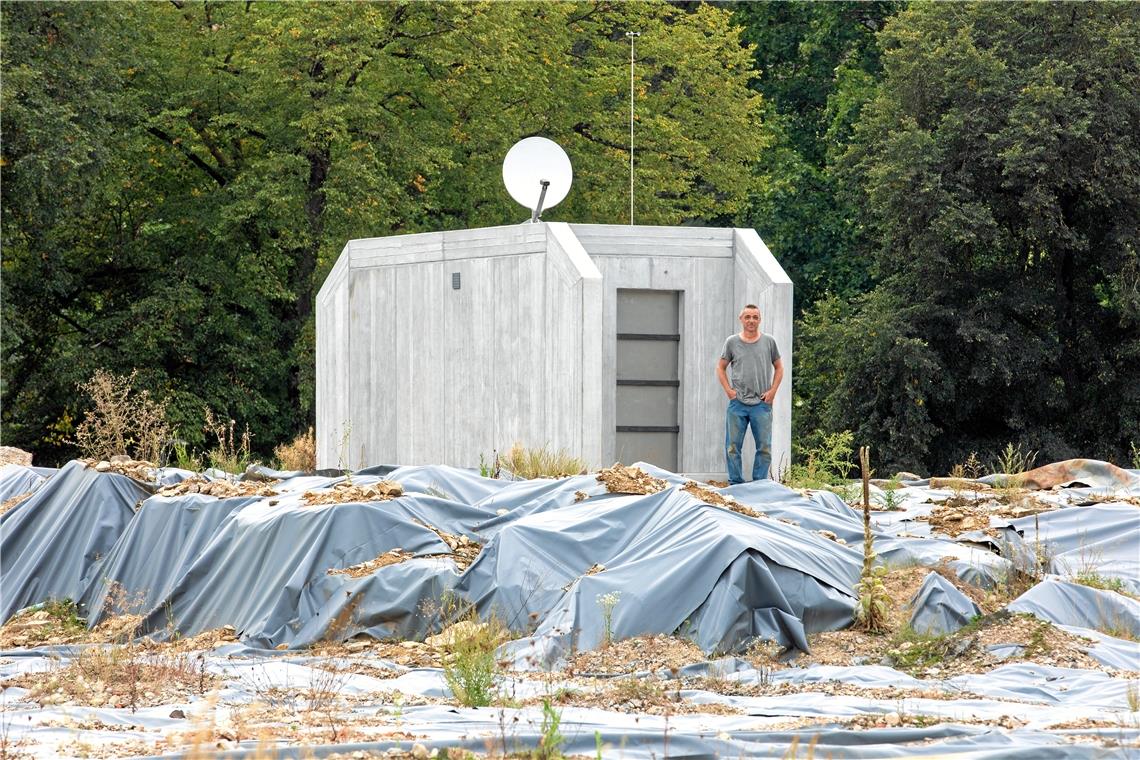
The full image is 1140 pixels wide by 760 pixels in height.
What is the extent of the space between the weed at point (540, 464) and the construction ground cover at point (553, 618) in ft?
3.78

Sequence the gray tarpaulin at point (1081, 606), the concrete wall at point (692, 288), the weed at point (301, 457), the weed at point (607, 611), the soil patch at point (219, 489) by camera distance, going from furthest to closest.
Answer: the weed at point (301, 457), the concrete wall at point (692, 288), the soil patch at point (219, 489), the gray tarpaulin at point (1081, 606), the weed at point (607, 611)

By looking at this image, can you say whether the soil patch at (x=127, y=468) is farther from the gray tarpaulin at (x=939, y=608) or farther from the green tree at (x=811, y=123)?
the green tree at (x=811, y=123)

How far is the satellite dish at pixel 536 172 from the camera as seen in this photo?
1636cm

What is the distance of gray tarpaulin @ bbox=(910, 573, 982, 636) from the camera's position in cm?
909

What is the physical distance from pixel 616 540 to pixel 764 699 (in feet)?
9.41

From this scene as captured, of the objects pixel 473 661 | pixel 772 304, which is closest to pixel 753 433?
pixel 772 304

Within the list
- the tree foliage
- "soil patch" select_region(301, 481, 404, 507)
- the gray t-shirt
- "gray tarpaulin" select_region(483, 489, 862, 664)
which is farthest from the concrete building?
the tree foliage

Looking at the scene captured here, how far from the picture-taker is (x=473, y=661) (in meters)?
7.50

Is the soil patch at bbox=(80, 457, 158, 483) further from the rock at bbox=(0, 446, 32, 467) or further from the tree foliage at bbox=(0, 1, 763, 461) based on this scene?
the tree foliage at bbox=(0, 1, 763, 461)

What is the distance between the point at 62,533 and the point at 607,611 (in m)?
5.14

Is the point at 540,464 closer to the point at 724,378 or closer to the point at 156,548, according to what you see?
the point at 724,378

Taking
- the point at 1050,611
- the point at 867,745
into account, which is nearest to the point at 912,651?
the point at 1050,611

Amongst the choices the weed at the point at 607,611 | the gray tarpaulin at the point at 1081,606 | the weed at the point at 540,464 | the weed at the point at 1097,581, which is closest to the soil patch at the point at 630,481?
the weed at the point at 607,611

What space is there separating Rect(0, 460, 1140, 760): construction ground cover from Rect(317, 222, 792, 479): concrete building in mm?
2098
